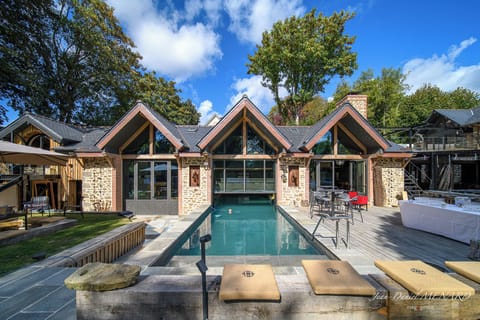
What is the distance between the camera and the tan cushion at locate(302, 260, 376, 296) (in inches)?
81.6

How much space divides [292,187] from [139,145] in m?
9.08

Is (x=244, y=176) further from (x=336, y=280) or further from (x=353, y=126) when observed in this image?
(x=336, y=280)

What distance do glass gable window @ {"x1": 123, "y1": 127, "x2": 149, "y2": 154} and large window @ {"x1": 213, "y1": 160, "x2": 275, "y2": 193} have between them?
405cm

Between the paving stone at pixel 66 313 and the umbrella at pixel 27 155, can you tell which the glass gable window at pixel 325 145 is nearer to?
the paving stone at pixel 66 313

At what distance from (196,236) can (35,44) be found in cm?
2401

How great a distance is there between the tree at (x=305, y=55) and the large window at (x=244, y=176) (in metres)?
15.3

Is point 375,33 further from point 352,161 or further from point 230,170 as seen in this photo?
point 230,170

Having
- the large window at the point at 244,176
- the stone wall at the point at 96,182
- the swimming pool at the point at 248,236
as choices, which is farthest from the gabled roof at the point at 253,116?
the stone wall at the point at 96,182

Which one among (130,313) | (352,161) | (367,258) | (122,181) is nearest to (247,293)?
(130,313)

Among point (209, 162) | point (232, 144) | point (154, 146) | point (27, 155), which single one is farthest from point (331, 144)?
point (27, 155)

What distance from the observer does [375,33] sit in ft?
68.8

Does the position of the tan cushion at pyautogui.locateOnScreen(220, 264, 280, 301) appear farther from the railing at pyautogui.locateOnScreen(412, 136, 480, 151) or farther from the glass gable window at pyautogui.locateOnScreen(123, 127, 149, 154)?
the railing at pyautogui.locateOnScreen(412, 136, 480, 151)

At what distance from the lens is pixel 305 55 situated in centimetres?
2156

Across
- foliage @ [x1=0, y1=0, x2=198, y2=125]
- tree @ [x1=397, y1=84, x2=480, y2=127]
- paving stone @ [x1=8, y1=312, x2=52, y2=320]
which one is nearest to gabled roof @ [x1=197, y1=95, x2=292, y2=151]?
paving stone @ [x1=8, y1=312, x2=52, y2=320]
